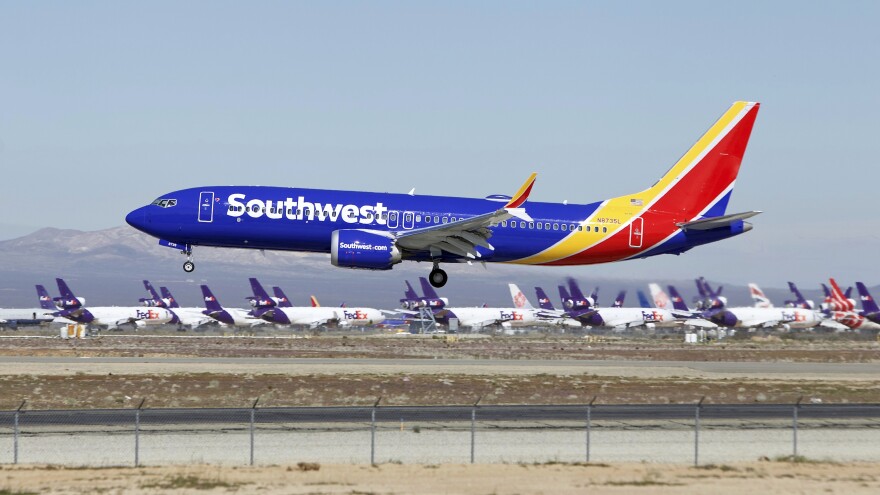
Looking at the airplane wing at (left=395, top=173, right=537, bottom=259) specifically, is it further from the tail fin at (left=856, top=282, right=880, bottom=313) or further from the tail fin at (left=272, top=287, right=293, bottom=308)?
the tail fin at (left=272, top=287, right=293, bottom=308)

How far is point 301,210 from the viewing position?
Answer: 48.3m

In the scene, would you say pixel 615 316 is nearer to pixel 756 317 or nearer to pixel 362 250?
pixel 756 317

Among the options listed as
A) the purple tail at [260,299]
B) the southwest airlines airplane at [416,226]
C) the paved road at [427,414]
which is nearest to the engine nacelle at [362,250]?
the southwest airlines airplane at [416,226]

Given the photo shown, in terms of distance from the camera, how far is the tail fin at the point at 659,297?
160887 mm

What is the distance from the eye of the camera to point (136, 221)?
49.5m

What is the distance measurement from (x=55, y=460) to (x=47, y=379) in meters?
24.2

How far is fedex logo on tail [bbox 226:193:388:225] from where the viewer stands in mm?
48094

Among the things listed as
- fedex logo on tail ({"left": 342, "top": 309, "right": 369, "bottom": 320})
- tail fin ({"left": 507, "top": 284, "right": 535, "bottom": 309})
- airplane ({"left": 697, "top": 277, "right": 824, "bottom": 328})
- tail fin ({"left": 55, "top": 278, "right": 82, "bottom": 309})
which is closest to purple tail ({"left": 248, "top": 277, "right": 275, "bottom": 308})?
fedex logo on tail ({"left": 342, "top": 309, "right": 369, "bottom": 320})

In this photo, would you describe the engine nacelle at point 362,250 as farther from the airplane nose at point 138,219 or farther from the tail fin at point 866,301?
the tail fin at point 866,301

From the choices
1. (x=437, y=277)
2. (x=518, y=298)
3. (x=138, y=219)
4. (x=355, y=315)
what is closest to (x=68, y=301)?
(x=355, y=315)

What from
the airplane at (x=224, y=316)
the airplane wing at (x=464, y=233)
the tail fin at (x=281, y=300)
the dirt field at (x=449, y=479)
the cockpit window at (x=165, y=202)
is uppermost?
the cockpit window at (x=165, y=202)

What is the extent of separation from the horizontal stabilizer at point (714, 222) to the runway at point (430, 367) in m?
12.2

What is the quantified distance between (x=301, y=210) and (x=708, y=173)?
20.9 meters

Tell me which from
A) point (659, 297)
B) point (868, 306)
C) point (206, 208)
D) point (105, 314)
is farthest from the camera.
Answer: point (659, 297)
